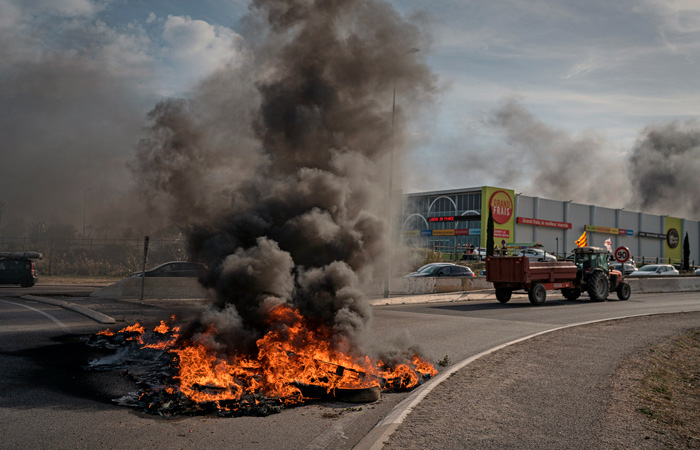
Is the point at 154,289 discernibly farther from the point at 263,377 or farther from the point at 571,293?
the point at 571,293

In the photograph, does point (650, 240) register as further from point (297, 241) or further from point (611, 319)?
point (297, 241)

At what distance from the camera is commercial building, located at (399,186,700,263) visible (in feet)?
180

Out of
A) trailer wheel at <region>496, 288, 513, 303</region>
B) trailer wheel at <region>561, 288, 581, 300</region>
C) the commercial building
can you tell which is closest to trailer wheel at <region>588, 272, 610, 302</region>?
trailer wheel at <region>561, 288, 581, 300</region>

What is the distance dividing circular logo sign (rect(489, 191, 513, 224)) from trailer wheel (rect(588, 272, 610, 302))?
31.9 meters

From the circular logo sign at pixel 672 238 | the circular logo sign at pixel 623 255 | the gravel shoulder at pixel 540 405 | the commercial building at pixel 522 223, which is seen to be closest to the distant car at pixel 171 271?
the gravel shoulder at pixel 540 405

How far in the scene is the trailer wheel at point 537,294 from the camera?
19844 mm

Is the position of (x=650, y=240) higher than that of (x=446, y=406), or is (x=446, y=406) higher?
(x=650, y=240)

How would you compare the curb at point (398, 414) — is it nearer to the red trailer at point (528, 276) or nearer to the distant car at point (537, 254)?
the red trailer at point (528, 276)

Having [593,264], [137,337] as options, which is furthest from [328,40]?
[593,264]

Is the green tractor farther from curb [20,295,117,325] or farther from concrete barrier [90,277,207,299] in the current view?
curb [20,295,117,325]

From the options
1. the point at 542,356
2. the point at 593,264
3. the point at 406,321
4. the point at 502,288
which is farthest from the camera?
the point at 593,264

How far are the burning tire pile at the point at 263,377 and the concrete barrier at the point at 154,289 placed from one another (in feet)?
38.9

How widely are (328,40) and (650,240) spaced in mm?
74632

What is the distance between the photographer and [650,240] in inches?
2835
